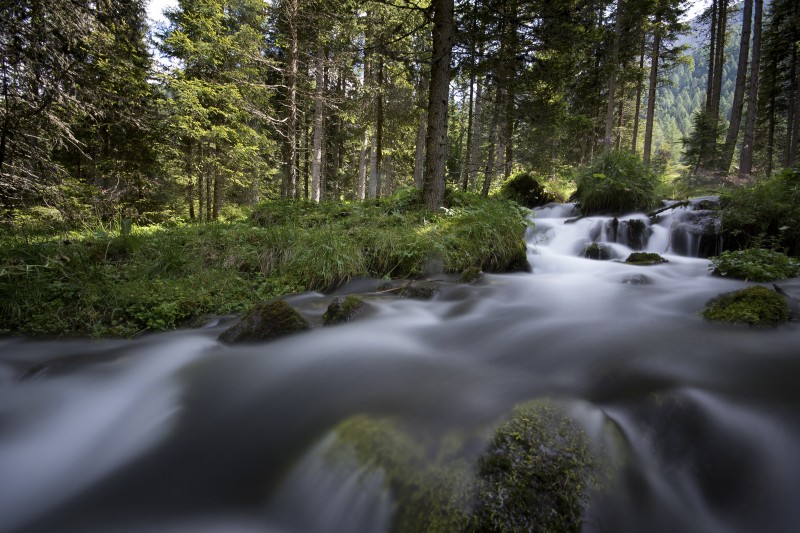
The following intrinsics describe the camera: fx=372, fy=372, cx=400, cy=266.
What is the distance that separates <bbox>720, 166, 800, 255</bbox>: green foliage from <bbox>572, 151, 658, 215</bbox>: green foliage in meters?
2.77

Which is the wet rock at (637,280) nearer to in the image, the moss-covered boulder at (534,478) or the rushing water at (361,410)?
the rushing water at (361,410)

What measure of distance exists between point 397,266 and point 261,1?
605 inches

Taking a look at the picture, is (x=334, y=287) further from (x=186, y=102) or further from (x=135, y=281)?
(x=186, y=102)

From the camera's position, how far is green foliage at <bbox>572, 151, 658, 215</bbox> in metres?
10.3

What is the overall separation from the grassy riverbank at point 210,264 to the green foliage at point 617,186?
4125 millimetres

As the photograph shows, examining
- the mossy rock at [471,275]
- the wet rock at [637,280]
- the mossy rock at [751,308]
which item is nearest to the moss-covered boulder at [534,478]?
the mossy rock at [751,308]

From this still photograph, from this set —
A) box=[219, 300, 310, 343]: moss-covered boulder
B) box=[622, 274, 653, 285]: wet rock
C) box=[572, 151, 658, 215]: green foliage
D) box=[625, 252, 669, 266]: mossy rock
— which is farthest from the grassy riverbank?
box=[572, 151, 658, 215]: green foliage

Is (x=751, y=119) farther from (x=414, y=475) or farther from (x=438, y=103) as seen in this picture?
(x=414, y=475)

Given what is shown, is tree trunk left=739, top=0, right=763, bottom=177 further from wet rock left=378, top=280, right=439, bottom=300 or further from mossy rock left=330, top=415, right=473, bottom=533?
mossy rock left=330, top=415, right=473, bottom=533

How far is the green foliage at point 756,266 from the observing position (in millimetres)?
5047

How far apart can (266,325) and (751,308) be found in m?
4.78

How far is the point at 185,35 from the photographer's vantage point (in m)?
13.4

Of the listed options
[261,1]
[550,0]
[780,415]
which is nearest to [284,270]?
[780,415]

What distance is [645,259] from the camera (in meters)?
6.84
